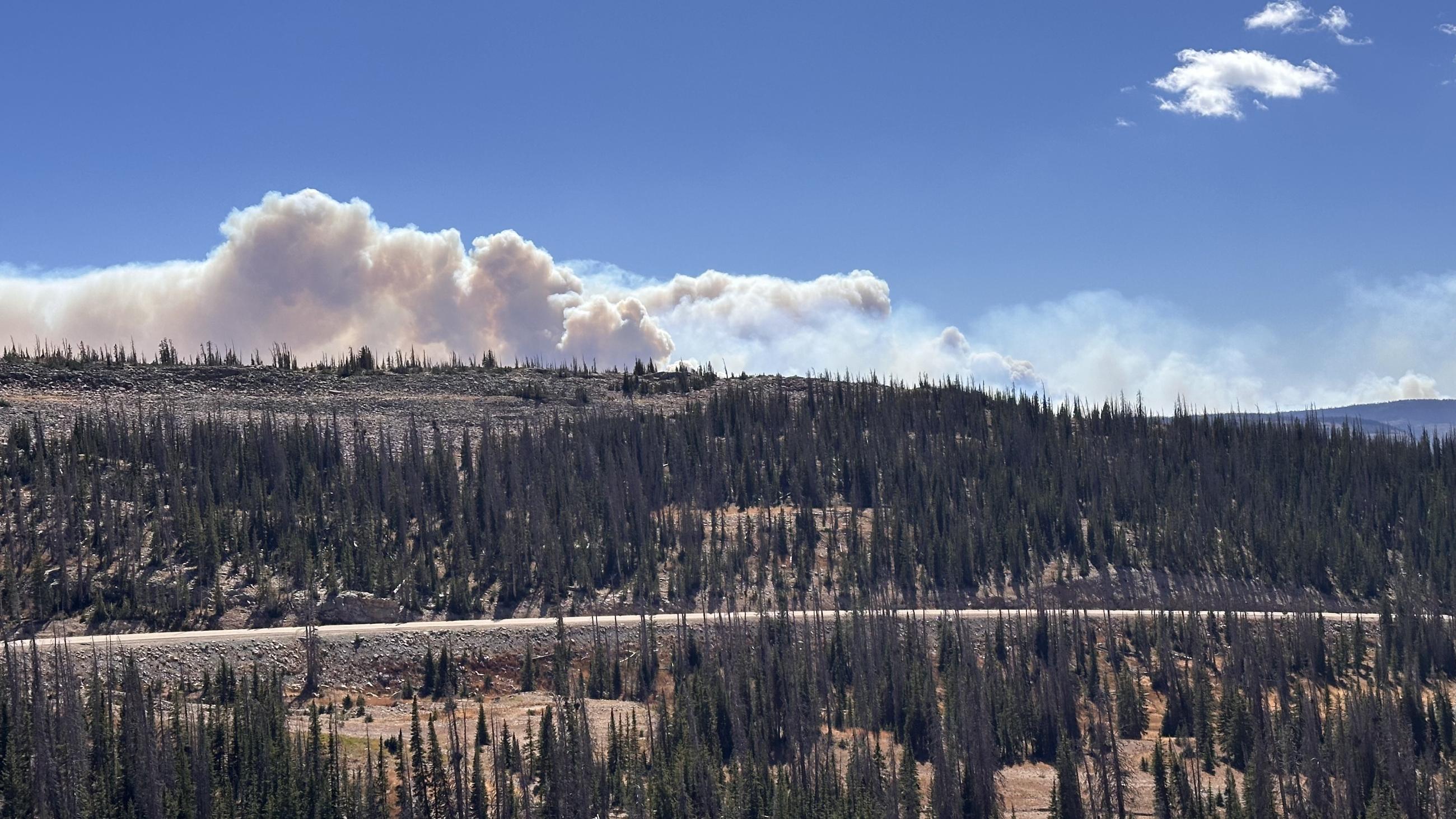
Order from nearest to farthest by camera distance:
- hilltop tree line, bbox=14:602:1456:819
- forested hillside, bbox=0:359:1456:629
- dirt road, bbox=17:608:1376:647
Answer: hilltop tree line, bbox=14:602:1456:819, dirt road, bbox=17:608:1376:647, forested hillside, bbox=0:359:1456:629

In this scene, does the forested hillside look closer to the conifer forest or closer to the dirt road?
the conifer forest

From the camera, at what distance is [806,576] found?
372ft

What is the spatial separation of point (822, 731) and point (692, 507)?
42.5m

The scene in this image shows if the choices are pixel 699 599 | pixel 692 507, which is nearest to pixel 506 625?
pixel 699 599

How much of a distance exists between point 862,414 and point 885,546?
33803 mm

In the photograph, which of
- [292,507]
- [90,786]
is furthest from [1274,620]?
[90,786]

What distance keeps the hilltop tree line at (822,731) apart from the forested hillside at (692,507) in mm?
12203

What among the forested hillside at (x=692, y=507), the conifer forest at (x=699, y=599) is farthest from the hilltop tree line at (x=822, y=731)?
the forested hillside at (x=692, y=507)

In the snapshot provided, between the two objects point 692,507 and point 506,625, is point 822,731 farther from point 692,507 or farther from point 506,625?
point 692,507

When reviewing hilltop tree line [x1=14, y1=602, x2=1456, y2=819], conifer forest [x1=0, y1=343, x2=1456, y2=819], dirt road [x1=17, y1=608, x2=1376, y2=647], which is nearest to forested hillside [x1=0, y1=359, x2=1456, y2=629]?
conifer forest [x1=0, y1=343, x2=1456, y2=819]

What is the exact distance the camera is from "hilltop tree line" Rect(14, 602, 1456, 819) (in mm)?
68188

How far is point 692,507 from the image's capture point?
12581 cm

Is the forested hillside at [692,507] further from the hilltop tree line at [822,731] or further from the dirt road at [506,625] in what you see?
the hilltop tree line at [822,731]

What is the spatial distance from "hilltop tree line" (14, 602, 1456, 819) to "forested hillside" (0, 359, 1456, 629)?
12203 mm
